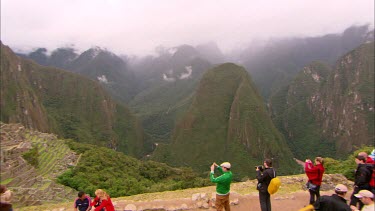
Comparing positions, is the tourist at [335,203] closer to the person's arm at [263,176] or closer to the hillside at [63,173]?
the person's arm at [263,176]

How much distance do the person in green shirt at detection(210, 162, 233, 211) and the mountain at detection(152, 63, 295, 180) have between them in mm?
69593

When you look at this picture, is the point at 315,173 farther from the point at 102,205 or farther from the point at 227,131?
the point at 227,131

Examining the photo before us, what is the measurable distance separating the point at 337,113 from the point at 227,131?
4733cm

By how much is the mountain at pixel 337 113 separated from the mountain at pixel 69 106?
2464 inches

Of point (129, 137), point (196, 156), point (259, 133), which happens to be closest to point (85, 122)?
point (129, 137)

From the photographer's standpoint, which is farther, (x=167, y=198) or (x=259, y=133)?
(x=259, y=133)

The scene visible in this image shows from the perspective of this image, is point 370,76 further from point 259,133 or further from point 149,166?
point 149,166

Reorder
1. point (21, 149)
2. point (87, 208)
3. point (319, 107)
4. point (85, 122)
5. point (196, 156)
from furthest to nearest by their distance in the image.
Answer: point (319, 107) → point (85, 122) → point (196, 156) → point (21, 149) → point (87, 208)

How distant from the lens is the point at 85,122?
11975 cm

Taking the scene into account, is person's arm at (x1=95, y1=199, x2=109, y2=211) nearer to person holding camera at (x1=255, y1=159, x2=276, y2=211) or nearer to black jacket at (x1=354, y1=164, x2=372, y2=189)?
person holding camera at (x1=255, y1=159, x2=276, y2=211)

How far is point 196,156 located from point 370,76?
67.6 m

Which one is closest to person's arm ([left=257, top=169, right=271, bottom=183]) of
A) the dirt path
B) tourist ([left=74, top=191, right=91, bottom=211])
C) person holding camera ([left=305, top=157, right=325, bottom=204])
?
person holding camera ([left=305, top=157, right=325, bottom=204])

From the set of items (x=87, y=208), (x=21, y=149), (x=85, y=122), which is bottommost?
(x=85, y=122)

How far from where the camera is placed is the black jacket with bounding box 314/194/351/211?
554 centimetres
